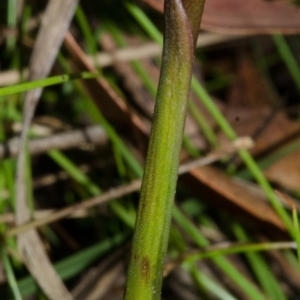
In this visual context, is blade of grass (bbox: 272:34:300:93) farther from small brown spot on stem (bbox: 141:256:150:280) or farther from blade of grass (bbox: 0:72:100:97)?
small brown spot on stem (bbox: 141:256:150:280)

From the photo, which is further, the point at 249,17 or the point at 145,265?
the point at 249,17

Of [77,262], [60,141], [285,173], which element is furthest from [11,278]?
[285,173]

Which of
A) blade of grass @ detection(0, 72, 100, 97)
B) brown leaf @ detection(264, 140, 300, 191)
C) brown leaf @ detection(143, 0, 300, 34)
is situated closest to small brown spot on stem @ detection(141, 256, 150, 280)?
blade of grass @ detection(0, 72, 100, 97)

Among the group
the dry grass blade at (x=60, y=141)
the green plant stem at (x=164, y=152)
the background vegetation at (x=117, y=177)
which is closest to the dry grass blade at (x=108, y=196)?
the background vegetation at (x=117, y=177)

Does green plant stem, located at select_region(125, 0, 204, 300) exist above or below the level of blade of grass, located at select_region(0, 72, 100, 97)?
below

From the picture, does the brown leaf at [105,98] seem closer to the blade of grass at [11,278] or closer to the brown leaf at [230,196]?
the brown leaf at [230,196]

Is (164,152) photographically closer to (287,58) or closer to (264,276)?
(264,276)
